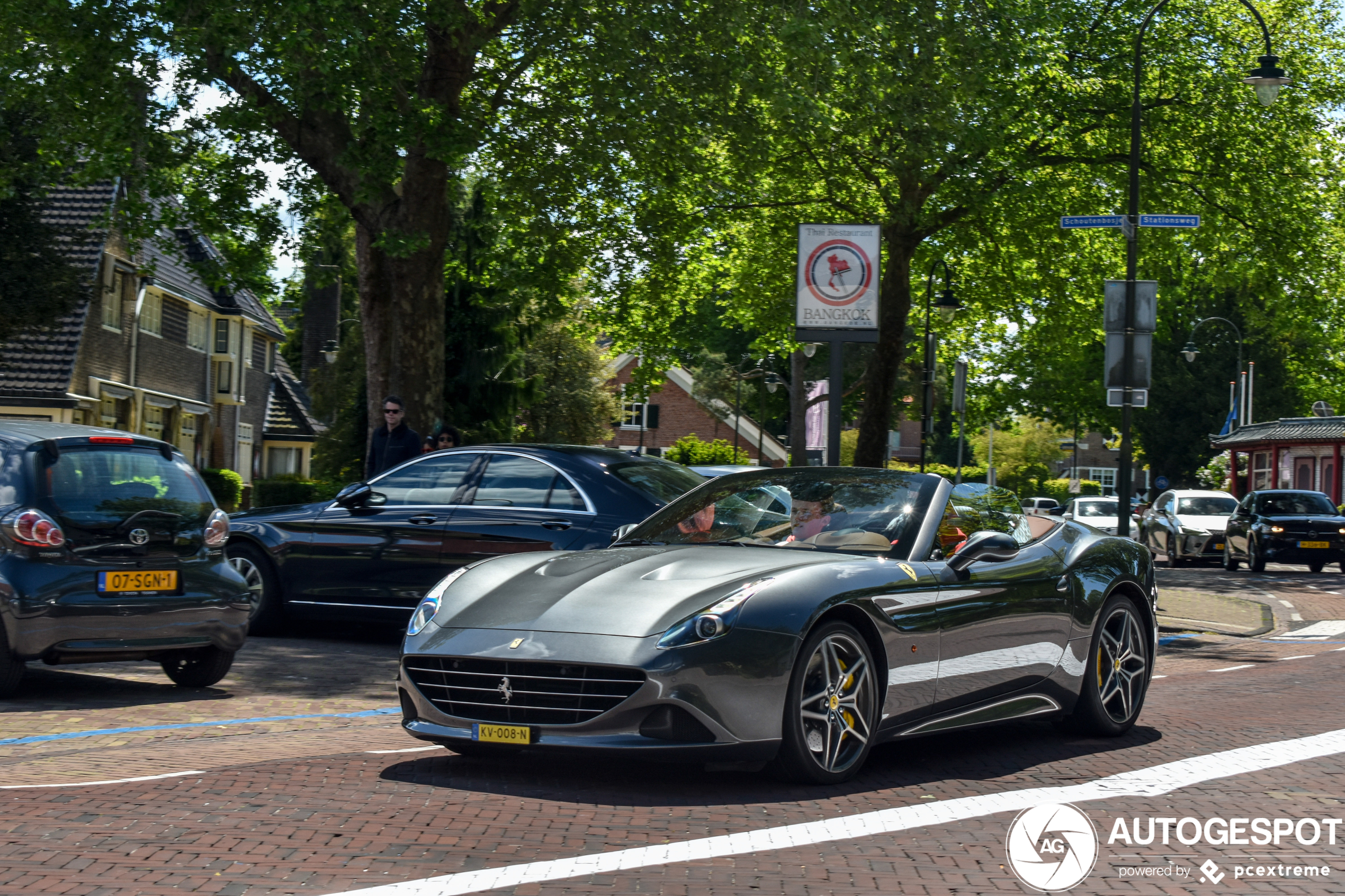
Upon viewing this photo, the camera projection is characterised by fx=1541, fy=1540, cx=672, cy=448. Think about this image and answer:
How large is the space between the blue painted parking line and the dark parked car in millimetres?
954

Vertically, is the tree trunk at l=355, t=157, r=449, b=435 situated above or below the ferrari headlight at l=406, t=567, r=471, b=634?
above

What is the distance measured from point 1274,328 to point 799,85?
50.4 ft

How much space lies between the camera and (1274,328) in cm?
3092

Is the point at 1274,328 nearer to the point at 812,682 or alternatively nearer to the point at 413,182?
the point at 413,182

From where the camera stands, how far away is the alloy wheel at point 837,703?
20.2 ft

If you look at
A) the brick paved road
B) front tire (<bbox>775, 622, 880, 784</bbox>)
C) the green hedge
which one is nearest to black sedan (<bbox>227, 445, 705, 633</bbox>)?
the brick paved road

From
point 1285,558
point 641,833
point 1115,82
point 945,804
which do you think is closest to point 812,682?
point 945,804

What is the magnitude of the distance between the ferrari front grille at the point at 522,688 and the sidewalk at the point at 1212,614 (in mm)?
12564

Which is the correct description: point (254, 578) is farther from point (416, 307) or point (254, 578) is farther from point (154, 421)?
point (154, 421)

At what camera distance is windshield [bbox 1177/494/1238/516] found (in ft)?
110

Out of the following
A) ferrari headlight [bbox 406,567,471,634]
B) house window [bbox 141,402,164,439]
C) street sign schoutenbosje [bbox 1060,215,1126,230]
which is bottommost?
ferrari headlight [bbox 406,567,471,634]

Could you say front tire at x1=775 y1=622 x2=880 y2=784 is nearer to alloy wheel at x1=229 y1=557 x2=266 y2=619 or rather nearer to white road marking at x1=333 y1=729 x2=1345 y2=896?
white road marking at x1=333 y1=729 x2=1345 y2=896

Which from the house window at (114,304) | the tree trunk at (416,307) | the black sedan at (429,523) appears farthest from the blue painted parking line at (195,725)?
the house window at (114,304)

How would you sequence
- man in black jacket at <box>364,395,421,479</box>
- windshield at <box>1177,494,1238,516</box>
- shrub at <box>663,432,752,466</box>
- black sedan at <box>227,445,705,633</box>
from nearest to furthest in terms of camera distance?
black sedan at <box>227,445,705,633</box>, man in black jacket at <box>364,395,421,479</box>, windshield at <box>1177,494,1238,516</box>, shrub at <box>663,432,752,466</box>
